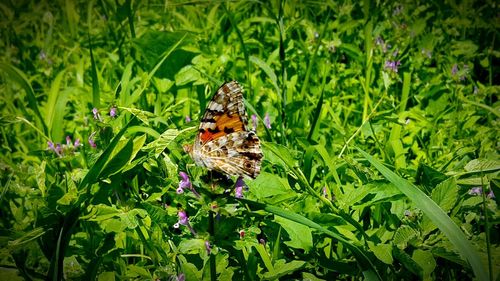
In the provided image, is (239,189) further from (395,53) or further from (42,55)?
(42,55)

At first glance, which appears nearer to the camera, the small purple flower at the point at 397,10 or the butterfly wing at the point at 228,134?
the butterfly wing at the point at 228,134

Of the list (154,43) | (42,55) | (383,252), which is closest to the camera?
(383,252)

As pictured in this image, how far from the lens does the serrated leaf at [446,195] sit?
5.48 ft

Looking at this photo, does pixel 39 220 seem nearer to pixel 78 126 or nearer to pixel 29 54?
pixel 78 126

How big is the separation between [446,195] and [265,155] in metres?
0.76

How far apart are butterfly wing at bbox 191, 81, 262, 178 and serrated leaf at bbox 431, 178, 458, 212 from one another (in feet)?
2.12

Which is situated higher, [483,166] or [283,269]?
[483,166]

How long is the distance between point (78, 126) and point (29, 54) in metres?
1.36

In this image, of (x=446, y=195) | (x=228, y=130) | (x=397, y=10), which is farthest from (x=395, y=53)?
(x=228, y=130)

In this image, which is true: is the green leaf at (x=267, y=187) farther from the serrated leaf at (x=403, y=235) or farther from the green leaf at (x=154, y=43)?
the green leaf at (x=154, y=43)

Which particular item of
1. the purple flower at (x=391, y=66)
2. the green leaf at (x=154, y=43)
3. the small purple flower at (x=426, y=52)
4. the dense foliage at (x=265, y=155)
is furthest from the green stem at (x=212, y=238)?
the small purple flower at (x=426, y=52)

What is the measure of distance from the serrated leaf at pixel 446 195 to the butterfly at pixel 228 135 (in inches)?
25.4

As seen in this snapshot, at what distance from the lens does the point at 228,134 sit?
→ 1.78 metres

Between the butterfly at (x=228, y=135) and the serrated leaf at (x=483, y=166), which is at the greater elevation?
the butterfly at (x=228, y=135)
